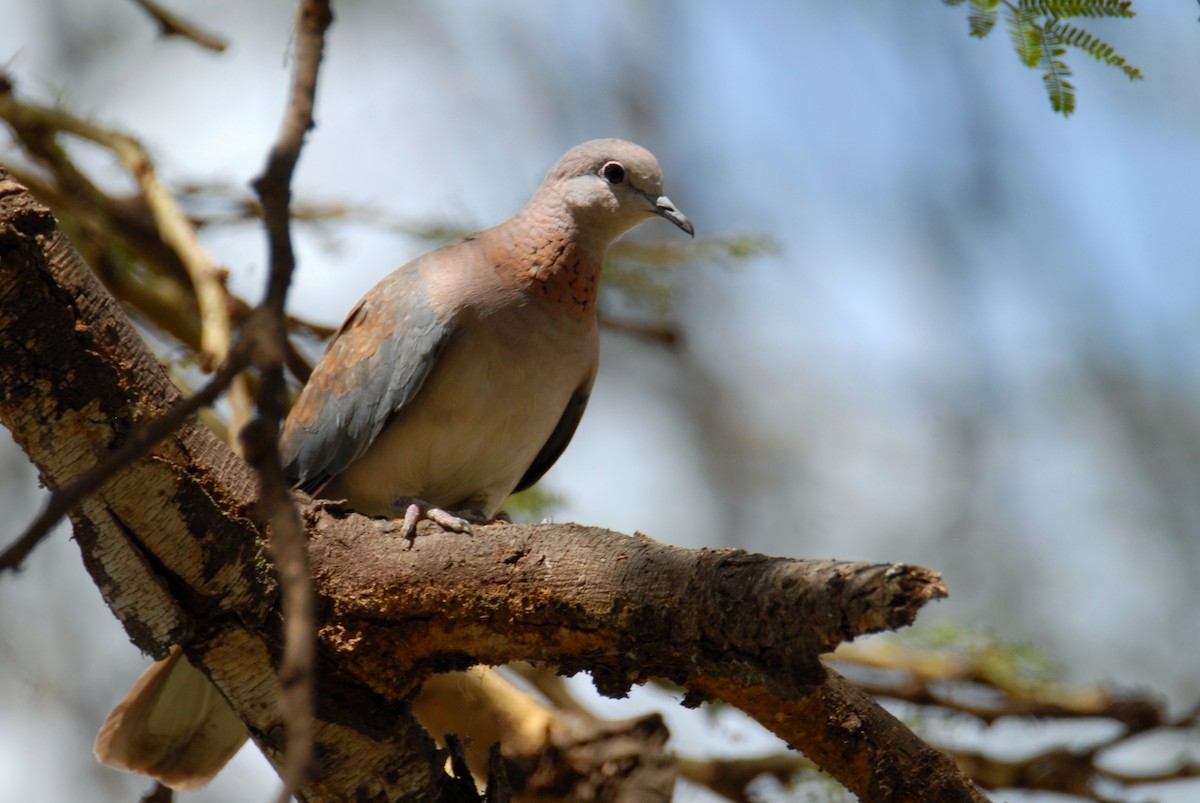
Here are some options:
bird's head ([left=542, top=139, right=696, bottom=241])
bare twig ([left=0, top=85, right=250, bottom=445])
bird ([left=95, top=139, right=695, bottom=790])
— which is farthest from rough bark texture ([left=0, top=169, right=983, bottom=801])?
bird's head ([left=542, top=139, right=696, bottom=241])

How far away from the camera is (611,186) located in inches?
168

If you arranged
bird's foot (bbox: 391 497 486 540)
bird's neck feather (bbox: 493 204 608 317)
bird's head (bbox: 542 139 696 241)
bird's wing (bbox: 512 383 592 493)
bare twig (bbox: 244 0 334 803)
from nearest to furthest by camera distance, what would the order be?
bare twig (bbox: 244 0 334 803)
bird's foot (bbox: 391 497 486 540)
bird's neck feather (bbox: 493 204 608 317)
bird's head (bbox: 542 139 696 241)
bird's wing (bbox: 512 383 592 493)

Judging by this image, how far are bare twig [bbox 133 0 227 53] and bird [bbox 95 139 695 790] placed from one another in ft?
3.36

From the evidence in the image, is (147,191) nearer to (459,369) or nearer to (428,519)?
(459,369)

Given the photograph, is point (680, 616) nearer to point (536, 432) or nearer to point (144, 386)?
point (144, 386)

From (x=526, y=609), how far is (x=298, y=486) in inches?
60.6

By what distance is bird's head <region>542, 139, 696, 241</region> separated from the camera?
4199mm

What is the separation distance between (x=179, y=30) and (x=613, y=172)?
164cm

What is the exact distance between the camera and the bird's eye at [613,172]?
4.29 metres

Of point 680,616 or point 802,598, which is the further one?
point 680,616

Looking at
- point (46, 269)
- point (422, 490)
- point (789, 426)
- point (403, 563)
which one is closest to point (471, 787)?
point (403, 563)

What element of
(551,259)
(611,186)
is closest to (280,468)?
(551,259)

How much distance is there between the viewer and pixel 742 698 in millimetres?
2547

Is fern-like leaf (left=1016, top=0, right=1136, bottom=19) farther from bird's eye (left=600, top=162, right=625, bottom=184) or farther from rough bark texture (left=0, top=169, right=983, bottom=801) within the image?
bird's eye (left=600, top=162, right=625, bottom=184)
